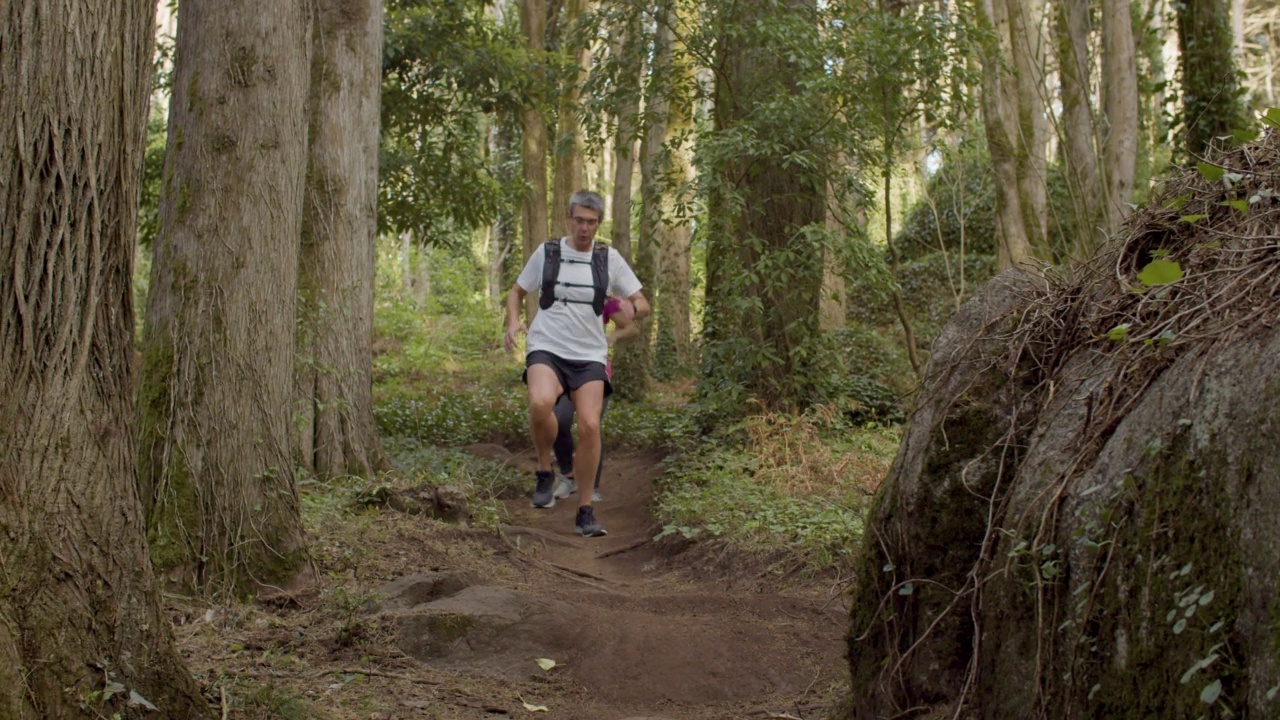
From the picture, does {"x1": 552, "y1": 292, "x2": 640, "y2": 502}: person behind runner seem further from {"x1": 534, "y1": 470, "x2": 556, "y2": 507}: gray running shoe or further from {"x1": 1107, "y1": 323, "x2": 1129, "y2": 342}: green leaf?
{"x1": 1107, "y1": 323, "x2": 1129, "y2": 342}: green leaf

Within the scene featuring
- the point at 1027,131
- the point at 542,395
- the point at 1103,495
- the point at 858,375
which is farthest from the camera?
the point at 1027,131

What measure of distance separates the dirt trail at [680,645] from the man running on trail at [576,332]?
3.43 ft

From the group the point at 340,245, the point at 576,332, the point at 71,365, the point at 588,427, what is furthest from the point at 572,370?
the point at 71,365

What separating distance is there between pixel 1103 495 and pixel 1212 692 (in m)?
0.67

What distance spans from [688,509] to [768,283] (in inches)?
105

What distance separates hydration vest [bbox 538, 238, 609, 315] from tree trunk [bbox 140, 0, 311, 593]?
258 cm

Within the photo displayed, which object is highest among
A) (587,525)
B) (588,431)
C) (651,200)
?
(651,200)

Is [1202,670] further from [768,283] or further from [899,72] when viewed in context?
[899,72]

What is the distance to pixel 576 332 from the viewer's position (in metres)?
8.12

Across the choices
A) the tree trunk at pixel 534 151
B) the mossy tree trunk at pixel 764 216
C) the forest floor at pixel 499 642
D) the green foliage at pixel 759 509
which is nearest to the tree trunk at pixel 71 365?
the forest floor at pixel 499 642

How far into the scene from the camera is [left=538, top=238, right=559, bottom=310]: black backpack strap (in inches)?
318

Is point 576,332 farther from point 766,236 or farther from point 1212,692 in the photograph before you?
point 1212,692

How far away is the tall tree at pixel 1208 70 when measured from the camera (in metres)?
10.1

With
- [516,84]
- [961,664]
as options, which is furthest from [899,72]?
[961,664]
